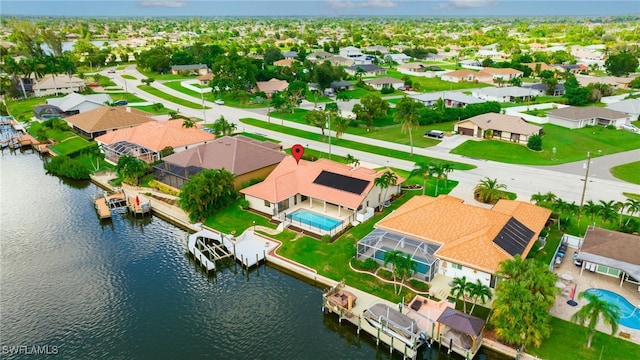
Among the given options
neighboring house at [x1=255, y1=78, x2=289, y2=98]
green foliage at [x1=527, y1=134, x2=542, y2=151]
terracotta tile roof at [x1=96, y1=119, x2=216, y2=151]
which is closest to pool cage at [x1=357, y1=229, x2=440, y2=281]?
terracotta tile roof at [x1=96, y1=119, x2=216, y2=151]

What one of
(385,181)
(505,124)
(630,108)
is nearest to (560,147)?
(505,124)

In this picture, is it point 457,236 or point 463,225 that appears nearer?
point 457,236

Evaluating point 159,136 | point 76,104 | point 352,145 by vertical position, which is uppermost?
point 76,104

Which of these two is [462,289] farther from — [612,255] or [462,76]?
[462,76]

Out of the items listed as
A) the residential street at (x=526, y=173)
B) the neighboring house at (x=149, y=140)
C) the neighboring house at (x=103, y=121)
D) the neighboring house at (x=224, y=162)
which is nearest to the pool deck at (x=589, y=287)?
the residential street at (x=526, y=173)

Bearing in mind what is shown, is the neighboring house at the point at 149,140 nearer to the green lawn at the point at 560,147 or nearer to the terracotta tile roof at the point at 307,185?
the terracotta tile roof at the point at 307,185

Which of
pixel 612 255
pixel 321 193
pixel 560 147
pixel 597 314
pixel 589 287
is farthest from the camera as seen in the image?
pixel 560 147

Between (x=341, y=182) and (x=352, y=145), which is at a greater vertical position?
(x=341, y=182)
